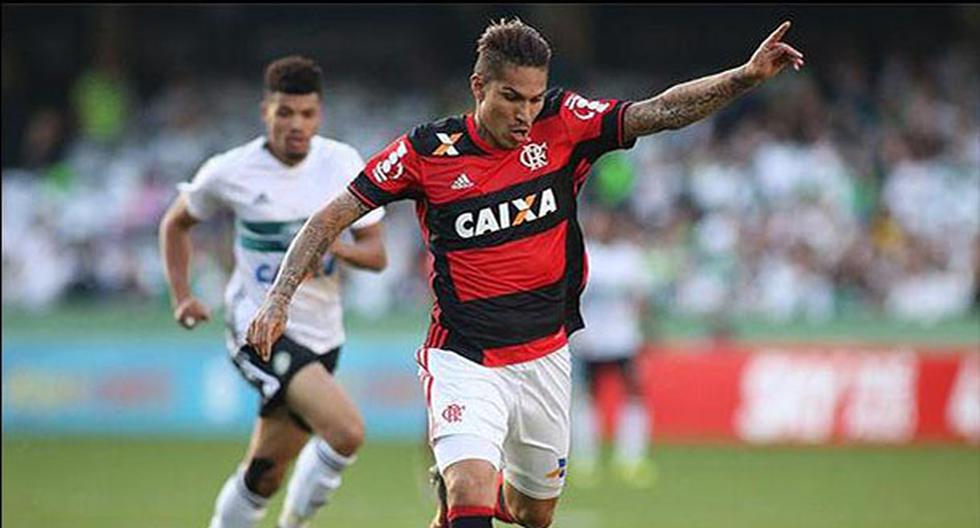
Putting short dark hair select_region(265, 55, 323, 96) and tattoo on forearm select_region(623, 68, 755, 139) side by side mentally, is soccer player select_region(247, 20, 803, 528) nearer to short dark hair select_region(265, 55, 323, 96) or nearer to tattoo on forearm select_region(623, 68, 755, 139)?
tattoo on forearm select_region(623, 68, 755, 139)

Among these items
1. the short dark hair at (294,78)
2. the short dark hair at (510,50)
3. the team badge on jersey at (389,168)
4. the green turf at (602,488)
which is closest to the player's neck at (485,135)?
the short dark hair at (510,50)

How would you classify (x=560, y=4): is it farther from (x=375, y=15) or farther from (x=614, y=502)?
(x=614, y=502)

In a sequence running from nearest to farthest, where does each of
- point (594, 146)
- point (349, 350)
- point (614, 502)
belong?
point (594, 146) < point (614, 502) < point (349, 350)

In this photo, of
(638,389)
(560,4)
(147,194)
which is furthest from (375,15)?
(638,389)

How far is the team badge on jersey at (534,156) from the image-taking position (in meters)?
8.17

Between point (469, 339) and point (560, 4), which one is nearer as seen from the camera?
point (469, 339)

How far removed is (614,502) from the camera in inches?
618

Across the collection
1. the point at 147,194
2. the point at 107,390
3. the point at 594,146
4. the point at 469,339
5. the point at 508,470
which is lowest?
the point at 107,390

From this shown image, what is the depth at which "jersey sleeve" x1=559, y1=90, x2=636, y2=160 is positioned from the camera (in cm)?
812

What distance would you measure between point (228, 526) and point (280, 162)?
1982 mm

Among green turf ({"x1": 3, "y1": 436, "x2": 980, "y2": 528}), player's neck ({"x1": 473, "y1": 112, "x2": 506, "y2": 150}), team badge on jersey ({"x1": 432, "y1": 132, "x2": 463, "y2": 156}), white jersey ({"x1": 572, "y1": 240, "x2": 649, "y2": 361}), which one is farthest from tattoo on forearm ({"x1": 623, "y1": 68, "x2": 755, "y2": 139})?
white jersey ({"x1": 572, "y1": 240, "x2": 649, "y2": 361})

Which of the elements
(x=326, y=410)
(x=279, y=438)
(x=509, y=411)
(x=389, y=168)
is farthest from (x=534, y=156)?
(x=279, y=438)

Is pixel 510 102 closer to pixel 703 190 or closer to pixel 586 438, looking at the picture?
pixel 586 438

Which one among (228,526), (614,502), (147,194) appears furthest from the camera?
(147,194)
